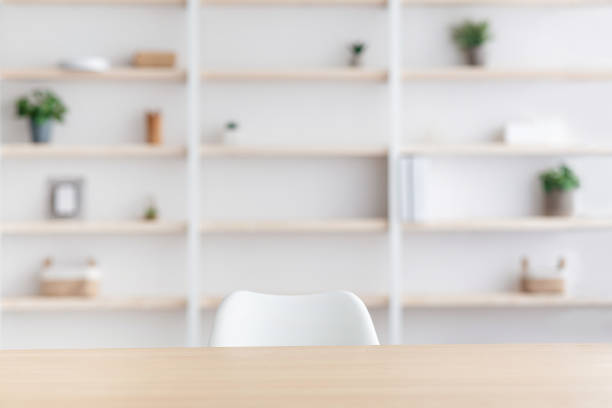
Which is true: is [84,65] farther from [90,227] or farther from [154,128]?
[90,227]

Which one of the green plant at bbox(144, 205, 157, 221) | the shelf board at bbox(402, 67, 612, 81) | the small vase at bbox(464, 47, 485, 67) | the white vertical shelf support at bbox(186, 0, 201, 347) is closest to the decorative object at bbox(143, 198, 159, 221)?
the green plant at bbox(144, 205, 157, 221)

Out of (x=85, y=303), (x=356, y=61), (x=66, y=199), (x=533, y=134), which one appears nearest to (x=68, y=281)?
(x=85, y=303)

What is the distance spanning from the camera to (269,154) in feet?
10.1

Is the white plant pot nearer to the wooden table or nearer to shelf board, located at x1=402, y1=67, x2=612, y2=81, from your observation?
shelf board, located at x1=402, y1=67, x2=612, y2=81

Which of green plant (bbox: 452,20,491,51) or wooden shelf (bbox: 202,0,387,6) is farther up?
wooden shelf (bbox: 202,0,387,6)

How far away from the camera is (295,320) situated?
1683 mm

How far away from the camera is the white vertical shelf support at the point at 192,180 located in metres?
3.00

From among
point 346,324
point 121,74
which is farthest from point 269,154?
point 346,324

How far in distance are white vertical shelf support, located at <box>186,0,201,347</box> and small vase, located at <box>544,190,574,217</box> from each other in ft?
5.74

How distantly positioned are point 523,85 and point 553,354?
240 centimetres

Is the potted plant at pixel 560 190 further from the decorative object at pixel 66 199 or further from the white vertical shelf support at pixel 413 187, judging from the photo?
the decorative object at pixel 66 199

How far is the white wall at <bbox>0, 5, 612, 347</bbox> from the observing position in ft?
10.7

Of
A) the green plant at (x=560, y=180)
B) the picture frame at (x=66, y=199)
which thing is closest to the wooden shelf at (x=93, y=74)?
the picture frame at (x=66, y=199)

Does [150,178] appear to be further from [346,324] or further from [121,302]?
[346,324]
